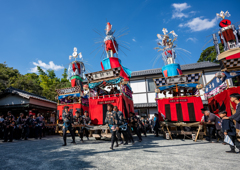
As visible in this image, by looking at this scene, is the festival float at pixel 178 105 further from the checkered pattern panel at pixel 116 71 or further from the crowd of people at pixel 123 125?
the checkered pattern panel at pixel 116 71

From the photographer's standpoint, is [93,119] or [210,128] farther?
[93,119]

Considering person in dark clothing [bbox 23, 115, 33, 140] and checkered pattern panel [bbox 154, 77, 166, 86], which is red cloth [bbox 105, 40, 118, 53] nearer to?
checkered pattern panel [bbox 154, 77, 166, 86]

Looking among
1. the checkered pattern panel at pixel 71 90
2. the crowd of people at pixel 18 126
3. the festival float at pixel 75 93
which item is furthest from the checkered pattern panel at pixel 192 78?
the crowd of people at pixel 18 126

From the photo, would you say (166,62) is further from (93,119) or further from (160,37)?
(93,119)

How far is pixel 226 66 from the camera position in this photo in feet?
26.4

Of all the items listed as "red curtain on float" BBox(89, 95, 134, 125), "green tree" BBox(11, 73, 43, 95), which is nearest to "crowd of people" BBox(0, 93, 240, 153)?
"red curtain on float" BBox(89, 95, 134, 125)

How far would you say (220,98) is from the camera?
29.6 feet

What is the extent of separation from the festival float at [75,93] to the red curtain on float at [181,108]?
7.15m

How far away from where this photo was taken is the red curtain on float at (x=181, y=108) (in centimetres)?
959

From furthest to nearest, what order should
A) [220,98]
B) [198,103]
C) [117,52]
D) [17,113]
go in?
[17,113] < [117,52] < [198,103] < [220,98]

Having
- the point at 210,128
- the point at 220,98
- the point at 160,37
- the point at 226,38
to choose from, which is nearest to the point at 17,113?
the point at 160,37

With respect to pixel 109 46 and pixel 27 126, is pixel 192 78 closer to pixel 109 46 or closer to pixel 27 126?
pixel 109 46

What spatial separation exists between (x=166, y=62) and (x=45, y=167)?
38.4 ft

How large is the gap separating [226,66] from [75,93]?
1256cm
